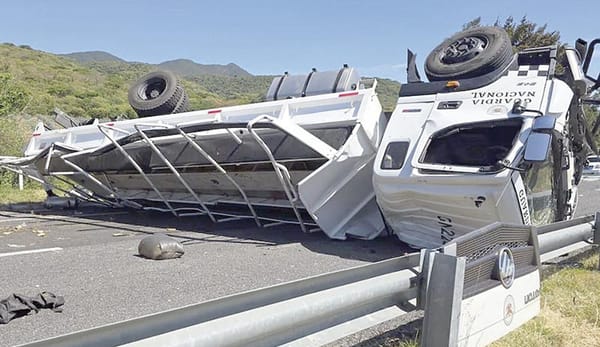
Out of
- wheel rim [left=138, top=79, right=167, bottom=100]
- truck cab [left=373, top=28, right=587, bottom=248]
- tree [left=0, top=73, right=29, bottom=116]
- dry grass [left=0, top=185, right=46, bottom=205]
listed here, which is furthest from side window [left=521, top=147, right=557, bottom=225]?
tree [left=0, top=73, right=29, bottom=116]

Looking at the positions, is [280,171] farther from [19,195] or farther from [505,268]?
[19,195]

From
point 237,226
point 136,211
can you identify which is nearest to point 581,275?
point 237,226

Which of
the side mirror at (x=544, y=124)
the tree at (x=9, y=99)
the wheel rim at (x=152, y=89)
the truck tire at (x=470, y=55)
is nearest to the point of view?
the side mirror at (x=544, y=124)

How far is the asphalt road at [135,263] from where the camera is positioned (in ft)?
12.1

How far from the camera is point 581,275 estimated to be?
4.36 metres

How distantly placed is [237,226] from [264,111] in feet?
6.45

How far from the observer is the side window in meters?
5.08

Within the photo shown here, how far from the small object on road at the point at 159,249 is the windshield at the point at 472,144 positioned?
2.63m

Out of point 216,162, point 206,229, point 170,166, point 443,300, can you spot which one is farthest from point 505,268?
point 206,229

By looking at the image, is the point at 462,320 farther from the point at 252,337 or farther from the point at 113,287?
the point at 113,287

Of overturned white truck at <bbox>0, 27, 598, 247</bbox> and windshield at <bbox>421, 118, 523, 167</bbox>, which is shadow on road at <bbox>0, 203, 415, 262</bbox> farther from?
windshield at <bbox>421, 118, 523, 167</bbox>

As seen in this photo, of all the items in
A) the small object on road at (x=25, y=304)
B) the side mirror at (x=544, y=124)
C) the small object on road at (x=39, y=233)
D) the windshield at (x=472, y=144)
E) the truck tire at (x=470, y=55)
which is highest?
the truck tire at (x=470, y=55)

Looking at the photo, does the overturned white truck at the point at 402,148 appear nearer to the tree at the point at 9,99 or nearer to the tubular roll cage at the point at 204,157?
the tubular roll cage at the point at 204,157

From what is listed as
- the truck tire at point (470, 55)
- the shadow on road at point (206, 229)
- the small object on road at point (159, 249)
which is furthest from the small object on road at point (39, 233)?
the truck tire at point (470, 55)
